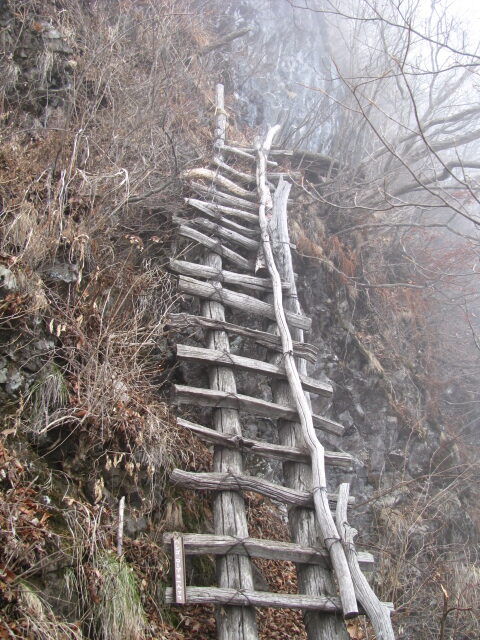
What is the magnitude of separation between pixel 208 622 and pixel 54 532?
1217mm

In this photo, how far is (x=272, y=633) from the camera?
3.56 meters

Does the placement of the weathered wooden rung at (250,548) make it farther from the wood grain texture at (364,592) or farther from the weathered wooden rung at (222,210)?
the weathered wooden rung at (222,210)

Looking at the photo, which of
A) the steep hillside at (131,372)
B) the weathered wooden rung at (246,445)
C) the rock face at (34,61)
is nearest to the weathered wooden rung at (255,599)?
the steep hillside at (131,372)

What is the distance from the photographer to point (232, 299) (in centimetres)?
448

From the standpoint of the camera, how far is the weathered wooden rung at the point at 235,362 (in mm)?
3801

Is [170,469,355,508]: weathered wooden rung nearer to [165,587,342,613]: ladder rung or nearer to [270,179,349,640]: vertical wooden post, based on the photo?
[270,179,349,640]: vertical wooden post

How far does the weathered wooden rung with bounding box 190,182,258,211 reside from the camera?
539 cm

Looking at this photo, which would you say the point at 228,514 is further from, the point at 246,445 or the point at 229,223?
the point at 229,223

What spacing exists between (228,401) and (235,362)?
12.8 inches

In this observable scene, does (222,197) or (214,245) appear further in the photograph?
(222,197)

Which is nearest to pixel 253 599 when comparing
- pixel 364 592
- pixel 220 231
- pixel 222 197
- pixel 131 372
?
pixel 364 592

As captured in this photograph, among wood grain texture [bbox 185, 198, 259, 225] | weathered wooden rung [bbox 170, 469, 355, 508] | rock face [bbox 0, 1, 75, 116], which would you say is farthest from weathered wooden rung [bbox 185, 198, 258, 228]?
weathered wooden rung [bbox 170, 469, 355, 508]

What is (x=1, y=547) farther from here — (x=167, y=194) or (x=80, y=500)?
(x=167, y=194)

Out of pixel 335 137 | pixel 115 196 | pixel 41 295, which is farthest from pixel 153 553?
pixel 335 137
